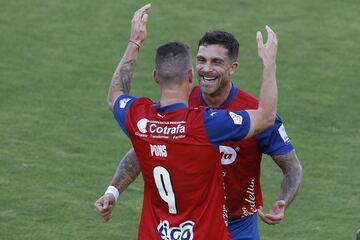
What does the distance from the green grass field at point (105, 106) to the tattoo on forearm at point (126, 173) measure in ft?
9.42

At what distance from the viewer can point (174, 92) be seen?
6.84 m

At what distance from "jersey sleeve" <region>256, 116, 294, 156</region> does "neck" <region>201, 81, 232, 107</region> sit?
1.32ft

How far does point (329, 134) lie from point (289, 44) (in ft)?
11.9

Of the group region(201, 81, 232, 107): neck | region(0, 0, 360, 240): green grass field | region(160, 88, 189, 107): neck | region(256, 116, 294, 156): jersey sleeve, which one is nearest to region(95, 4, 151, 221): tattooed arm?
region(160, 88, 189, 107): neck

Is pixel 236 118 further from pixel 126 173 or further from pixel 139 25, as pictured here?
pixel 126 173

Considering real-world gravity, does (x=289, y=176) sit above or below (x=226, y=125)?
below

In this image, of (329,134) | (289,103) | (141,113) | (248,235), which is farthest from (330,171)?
(141,113)

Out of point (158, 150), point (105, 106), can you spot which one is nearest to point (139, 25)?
point (158, 150)

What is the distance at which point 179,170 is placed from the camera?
22.3 ft

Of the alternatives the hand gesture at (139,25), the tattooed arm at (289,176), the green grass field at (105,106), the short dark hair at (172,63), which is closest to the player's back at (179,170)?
the short dark hair at (172,63)

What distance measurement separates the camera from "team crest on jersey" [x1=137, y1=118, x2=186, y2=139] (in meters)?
6.75

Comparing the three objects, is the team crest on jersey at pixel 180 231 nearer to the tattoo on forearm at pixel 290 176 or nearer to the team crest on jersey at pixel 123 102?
the team crest on jersey at pixel 123 102

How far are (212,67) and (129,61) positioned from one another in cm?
59

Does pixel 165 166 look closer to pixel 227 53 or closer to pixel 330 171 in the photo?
pixel 227 53
